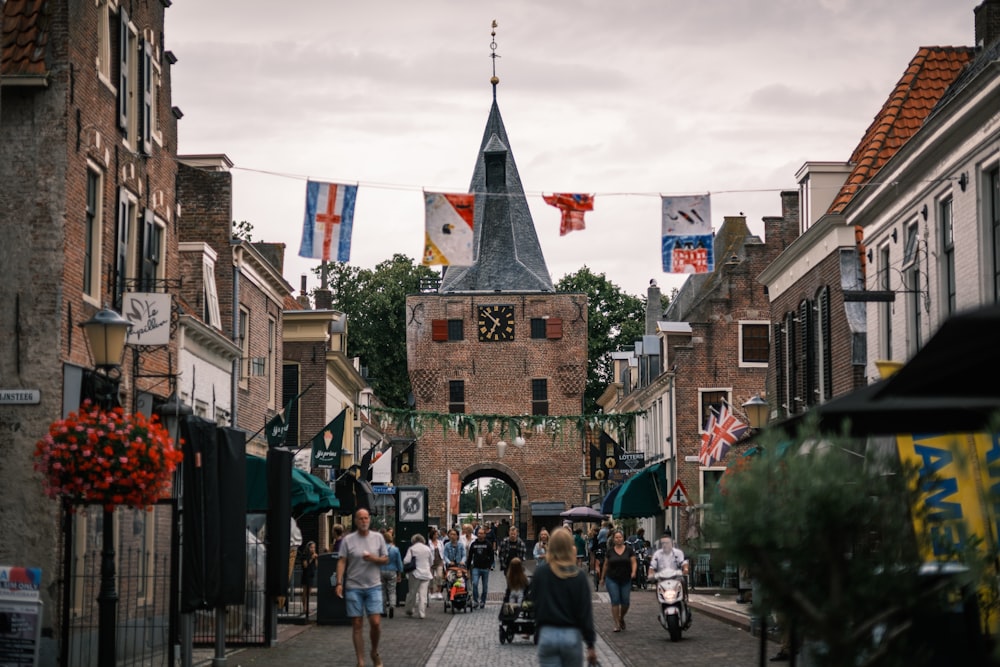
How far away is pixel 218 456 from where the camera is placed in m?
15.6

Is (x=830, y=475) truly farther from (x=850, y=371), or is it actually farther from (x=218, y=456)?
(x=850, y=371)

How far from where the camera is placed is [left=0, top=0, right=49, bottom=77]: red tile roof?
57.8ft

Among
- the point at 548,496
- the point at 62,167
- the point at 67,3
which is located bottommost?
the point at 548,496

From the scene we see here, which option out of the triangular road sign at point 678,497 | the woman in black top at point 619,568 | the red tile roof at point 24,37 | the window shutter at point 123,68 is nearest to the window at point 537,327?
the triangular road sign at point 678,497

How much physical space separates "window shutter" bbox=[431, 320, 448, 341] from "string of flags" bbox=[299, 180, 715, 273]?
51.4m

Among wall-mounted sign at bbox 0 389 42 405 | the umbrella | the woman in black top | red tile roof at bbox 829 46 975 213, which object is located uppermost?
red tile roof at bbox 829 46 975 213

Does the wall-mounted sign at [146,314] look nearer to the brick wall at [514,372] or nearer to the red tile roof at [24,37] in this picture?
the red tile roof at [24,37]

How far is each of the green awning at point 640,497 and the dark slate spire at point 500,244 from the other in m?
32.1

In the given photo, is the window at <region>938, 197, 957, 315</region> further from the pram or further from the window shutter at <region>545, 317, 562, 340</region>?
the window shutter at <region>545, 317, 562, 340</region>

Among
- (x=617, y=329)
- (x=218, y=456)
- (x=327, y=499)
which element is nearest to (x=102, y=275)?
(x=218, y=456)

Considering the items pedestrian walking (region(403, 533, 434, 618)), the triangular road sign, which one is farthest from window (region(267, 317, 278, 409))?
the triangular road sign

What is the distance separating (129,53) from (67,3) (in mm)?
3424

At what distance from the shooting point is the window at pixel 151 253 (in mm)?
Answer: 21469

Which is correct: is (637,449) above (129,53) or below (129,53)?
below
